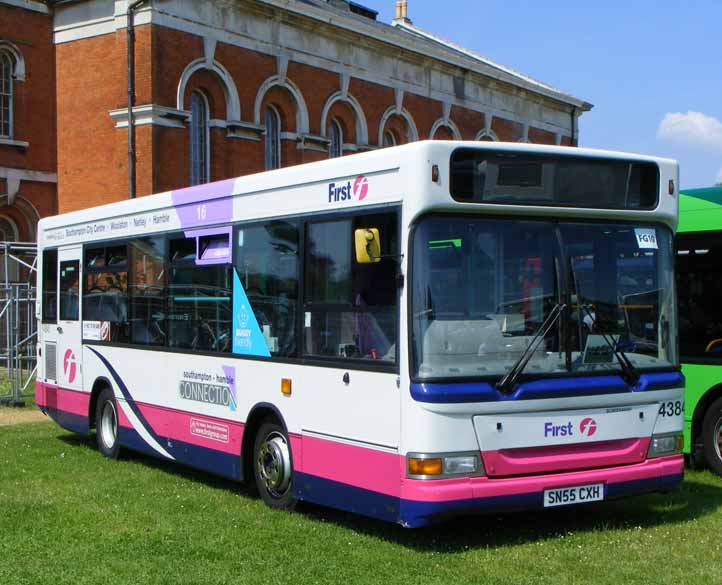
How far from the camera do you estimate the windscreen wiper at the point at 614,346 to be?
8.21 m

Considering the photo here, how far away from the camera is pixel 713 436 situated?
37.3 feet

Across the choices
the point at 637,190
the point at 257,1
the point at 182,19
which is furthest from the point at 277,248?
the point at 257,1

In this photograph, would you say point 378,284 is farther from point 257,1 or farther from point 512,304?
point 257,1

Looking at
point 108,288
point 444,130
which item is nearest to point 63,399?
point 108,288

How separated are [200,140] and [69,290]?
16507 mm

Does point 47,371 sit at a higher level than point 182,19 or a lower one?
lower

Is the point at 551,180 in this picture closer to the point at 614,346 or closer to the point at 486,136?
the point at 614,346

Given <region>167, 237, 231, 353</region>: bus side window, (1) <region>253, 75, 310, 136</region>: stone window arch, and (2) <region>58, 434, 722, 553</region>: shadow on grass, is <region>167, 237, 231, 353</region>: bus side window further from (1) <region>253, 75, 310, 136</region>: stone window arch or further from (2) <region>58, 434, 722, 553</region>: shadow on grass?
(1) <region>253, 75, 310, 136</region>: stone window arch

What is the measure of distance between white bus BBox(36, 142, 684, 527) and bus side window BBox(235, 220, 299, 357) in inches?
0.8

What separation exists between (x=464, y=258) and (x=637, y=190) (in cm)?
182

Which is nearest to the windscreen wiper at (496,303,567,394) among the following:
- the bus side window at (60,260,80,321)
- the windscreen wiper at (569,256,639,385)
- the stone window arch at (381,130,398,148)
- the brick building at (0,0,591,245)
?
the windscreen wiper at (569,256,639,385)

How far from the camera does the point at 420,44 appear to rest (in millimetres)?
37906

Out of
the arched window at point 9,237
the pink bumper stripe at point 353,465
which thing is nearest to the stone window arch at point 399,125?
the arched window at point 9,237

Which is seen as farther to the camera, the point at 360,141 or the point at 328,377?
the point at 360,141
